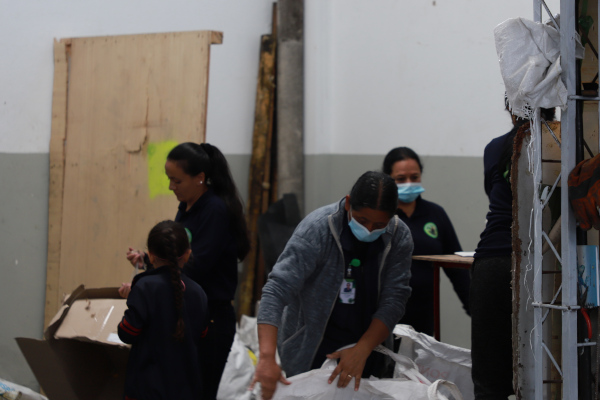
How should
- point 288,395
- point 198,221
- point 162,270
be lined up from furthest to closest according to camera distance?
point 198,221, point 162,270, point 288,395

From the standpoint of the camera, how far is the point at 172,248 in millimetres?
2803

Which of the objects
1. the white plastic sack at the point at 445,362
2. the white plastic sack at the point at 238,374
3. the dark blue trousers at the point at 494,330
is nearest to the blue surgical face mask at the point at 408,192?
the white plastic sack at the point at 445,362

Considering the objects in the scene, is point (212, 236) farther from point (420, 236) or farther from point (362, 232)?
point (420, 236)

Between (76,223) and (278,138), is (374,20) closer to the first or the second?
(278,138)

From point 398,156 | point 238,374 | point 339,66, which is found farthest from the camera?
point 339,66

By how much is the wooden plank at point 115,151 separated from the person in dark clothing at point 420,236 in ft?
4.69

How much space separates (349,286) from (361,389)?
34 centimetres

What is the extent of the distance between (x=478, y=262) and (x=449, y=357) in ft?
1.80

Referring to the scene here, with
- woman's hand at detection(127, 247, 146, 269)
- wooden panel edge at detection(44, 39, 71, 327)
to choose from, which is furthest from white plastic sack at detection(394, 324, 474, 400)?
wooden panel edge at detection(44, 39, 71, 327)

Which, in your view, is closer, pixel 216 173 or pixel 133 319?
pixel 133 319

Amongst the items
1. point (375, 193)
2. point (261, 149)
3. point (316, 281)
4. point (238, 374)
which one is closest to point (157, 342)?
point (316, 281)

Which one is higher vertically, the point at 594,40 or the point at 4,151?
the point at 594,40

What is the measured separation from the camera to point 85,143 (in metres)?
4.42

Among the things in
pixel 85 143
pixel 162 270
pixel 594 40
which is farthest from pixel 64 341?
pixel 594 40
